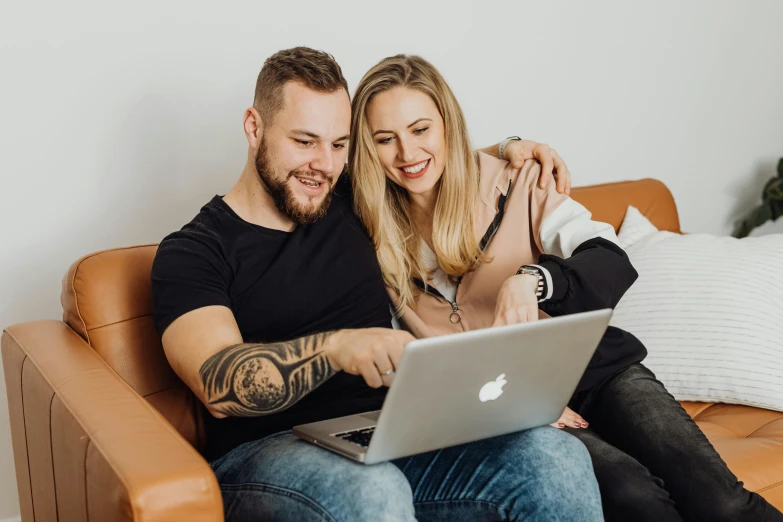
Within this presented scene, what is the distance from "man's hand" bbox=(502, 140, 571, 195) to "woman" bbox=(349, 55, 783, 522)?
0.02m

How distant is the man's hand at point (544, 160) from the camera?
1.91m

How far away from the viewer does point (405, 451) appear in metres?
1.29

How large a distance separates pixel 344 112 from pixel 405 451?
771 millimetres

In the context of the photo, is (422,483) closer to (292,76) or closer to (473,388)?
(473,388)

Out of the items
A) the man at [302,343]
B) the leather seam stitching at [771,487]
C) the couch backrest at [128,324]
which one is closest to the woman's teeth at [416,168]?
the man at [302,343]

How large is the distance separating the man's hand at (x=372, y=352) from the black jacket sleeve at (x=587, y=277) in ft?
1.60

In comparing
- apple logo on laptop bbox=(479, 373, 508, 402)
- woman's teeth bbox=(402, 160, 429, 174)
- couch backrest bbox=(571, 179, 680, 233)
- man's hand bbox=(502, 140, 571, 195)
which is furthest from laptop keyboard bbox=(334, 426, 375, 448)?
couch backrest bbox=(571, 179, 680, 233)

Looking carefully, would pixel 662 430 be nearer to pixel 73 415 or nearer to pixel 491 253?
pixel 491 253

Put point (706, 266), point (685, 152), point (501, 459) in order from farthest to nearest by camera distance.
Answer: point (685, 152)
point (706, 266)
point (501, 459)

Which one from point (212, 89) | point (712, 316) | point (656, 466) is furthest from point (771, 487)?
point (212, 89)

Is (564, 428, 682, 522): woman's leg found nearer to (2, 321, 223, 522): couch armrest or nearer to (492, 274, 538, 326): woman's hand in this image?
(492, 274, 538, 326): woman's hand

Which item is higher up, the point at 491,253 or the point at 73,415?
the point at 491,253

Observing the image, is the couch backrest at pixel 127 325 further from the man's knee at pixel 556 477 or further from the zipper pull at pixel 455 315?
the man's knee at pixel 556 477

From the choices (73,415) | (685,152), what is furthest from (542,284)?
(685,152)
